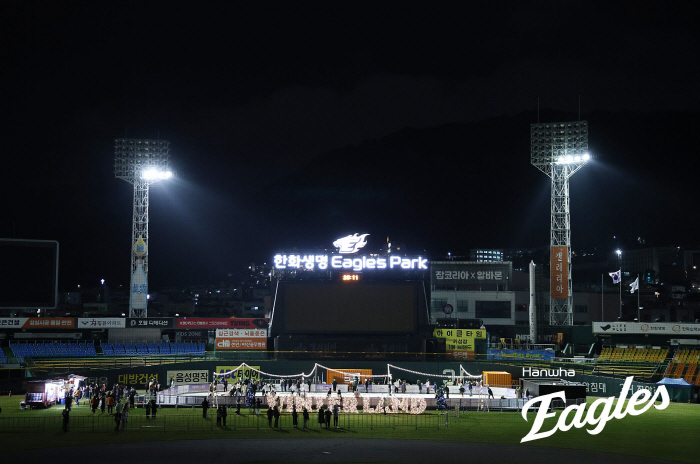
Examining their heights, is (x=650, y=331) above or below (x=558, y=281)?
below

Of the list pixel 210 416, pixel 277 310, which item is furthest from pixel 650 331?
pixel 210 416

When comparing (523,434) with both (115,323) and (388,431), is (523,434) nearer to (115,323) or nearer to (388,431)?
(388,431)

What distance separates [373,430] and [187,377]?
24.2m

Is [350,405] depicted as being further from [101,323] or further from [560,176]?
[560,176]

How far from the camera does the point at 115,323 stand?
227 feet

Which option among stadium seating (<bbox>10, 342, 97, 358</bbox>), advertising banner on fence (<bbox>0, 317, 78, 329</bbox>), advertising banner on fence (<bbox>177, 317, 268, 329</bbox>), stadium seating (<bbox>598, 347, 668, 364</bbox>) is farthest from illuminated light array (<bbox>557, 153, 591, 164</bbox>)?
advertising banner on fence (<bbox>0, 317, 78, 329</bbox>)

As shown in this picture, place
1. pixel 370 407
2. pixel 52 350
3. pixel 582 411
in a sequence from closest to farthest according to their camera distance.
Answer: pixel 582 411 < pixel 370 407 < pixel 52 350

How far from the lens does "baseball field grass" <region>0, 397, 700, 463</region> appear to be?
3173 centimetres

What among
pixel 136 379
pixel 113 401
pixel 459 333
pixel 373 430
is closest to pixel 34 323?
pixel 136 379

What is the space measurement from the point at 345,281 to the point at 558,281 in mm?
26143

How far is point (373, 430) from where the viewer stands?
3631cm

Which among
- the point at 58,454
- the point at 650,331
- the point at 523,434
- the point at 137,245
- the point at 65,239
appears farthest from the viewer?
the point at 65,239

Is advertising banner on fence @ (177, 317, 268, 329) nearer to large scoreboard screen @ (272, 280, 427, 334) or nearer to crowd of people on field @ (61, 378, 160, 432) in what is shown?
large scoreboard screen @ (272, 280, 427, 334)

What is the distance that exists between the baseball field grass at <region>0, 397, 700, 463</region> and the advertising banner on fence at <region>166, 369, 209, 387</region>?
10190mm
